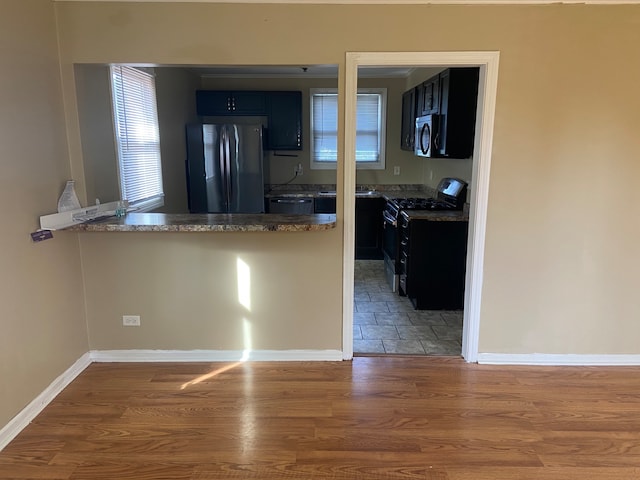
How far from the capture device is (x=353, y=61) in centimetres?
264

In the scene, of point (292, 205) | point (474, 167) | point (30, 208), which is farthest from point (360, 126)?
point (30, 208)

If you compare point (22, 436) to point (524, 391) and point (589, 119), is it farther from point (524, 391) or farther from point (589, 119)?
point (589, 119)

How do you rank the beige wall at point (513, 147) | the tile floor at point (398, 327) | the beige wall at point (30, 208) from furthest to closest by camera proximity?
the tile floor at point (398, 327) → the beige wall at point (513, 147) → the beige wall at point (30, 208)

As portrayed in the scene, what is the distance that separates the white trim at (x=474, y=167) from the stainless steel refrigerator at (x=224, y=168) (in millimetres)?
2402

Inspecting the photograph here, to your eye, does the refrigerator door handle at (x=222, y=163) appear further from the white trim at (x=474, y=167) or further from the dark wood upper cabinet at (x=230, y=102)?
the white trim at (x=474, y=167)

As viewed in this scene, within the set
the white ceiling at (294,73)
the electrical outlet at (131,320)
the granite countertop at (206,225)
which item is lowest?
the electrical outlet at (131,320)

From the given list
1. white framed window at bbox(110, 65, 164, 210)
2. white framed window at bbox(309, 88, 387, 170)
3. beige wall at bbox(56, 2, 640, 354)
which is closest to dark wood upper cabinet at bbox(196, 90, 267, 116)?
white framed window at bbox(309, 88, 387, 170)

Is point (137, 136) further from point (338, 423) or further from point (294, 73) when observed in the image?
point (338, 423)

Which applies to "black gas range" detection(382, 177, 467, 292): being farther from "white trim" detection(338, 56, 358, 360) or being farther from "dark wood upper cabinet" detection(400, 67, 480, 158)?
"white trim" detection(338, 56, 358, 360)

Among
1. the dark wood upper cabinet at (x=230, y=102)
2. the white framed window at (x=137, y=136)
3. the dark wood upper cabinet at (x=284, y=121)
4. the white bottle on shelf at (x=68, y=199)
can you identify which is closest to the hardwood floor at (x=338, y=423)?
the white bottle on shelf at (x=68, y=199)

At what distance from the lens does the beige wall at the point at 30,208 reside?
2172 mm

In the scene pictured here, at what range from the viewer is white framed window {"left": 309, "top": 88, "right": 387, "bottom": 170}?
599cm

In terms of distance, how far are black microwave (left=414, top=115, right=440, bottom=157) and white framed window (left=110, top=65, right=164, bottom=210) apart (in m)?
2.63

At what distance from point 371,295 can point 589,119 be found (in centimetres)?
250
